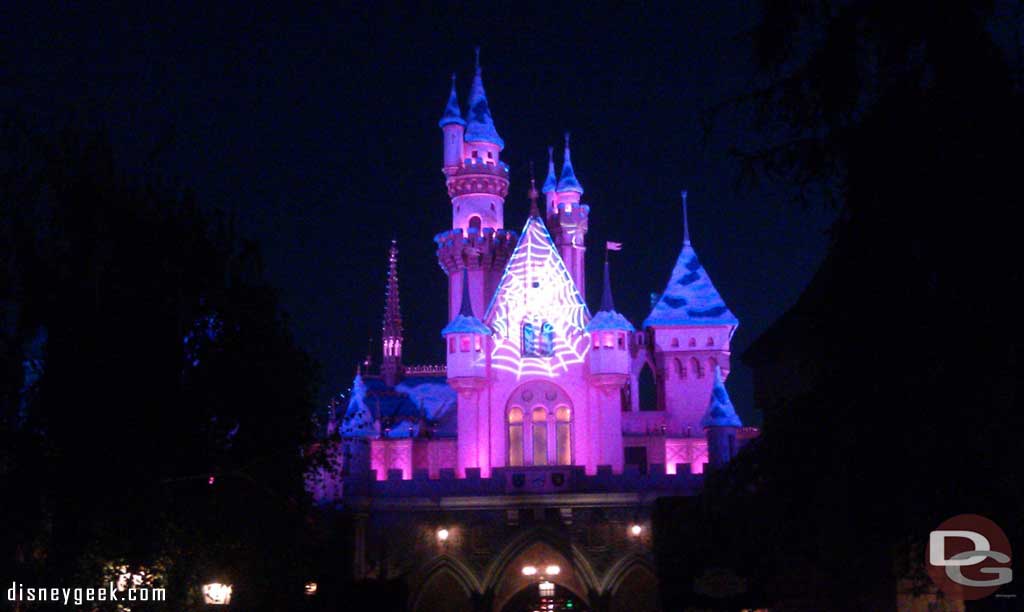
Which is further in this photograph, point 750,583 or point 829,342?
point 750,583

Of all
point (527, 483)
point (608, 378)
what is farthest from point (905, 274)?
point (608, 378)

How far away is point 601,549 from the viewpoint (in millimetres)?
37844

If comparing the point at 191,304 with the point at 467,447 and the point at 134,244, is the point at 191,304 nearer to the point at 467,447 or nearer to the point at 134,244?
the point at 134,244

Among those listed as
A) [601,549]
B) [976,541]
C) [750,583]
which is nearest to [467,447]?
[601,549]

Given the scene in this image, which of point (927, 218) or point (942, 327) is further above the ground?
point (927, 218)

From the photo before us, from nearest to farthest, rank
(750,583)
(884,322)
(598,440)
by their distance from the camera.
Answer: (884,322) → (750,583) → (598,440)

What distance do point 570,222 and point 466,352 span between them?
13531mm

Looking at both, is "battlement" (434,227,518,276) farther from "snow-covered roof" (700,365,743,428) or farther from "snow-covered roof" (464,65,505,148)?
"snow-covered roof" (700,365,743,428)

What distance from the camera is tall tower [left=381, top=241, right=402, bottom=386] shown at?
58.0 metres

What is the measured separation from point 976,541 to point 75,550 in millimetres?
12065

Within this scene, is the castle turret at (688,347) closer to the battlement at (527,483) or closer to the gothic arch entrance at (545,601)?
the battlement at (527,483)

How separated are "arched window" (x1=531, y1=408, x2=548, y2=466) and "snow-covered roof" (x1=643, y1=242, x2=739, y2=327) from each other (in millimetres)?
9567

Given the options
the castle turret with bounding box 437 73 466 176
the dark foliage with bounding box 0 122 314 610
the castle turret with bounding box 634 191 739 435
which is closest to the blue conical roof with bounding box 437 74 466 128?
the castle turret with bounding box 437 73 466 176

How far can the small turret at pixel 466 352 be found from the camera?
145 feet
